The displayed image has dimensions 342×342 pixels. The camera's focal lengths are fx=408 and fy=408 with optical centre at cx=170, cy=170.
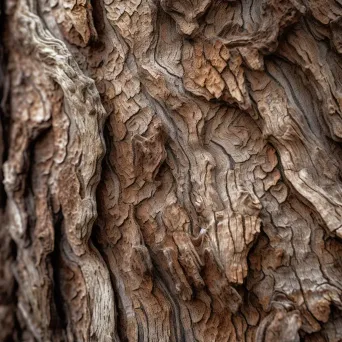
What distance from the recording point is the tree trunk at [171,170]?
125cm

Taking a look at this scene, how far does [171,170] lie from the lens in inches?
56.7

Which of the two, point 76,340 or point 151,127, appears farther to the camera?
point 151,127

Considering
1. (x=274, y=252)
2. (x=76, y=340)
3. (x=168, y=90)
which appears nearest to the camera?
(x=76, y=340)

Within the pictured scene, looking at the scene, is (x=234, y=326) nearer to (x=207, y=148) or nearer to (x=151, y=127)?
(x=207, y=148)

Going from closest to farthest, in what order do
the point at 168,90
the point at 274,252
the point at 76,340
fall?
the point at 76,340, the point at 274,252, the point at 168,90

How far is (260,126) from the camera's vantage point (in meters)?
1.43

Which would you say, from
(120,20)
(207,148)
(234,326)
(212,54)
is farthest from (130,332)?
(120,20)

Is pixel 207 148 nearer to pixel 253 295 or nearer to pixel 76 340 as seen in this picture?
pixel 253 295

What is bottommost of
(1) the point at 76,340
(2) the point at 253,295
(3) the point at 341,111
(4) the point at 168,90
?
(1) the point at 76,340

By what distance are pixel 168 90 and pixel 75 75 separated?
327 millimetres

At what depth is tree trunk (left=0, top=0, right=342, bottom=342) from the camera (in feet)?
4.09

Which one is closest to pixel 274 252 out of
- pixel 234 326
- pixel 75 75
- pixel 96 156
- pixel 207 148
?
pixel 234 326

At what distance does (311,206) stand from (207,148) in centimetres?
40

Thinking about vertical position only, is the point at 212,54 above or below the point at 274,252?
above
